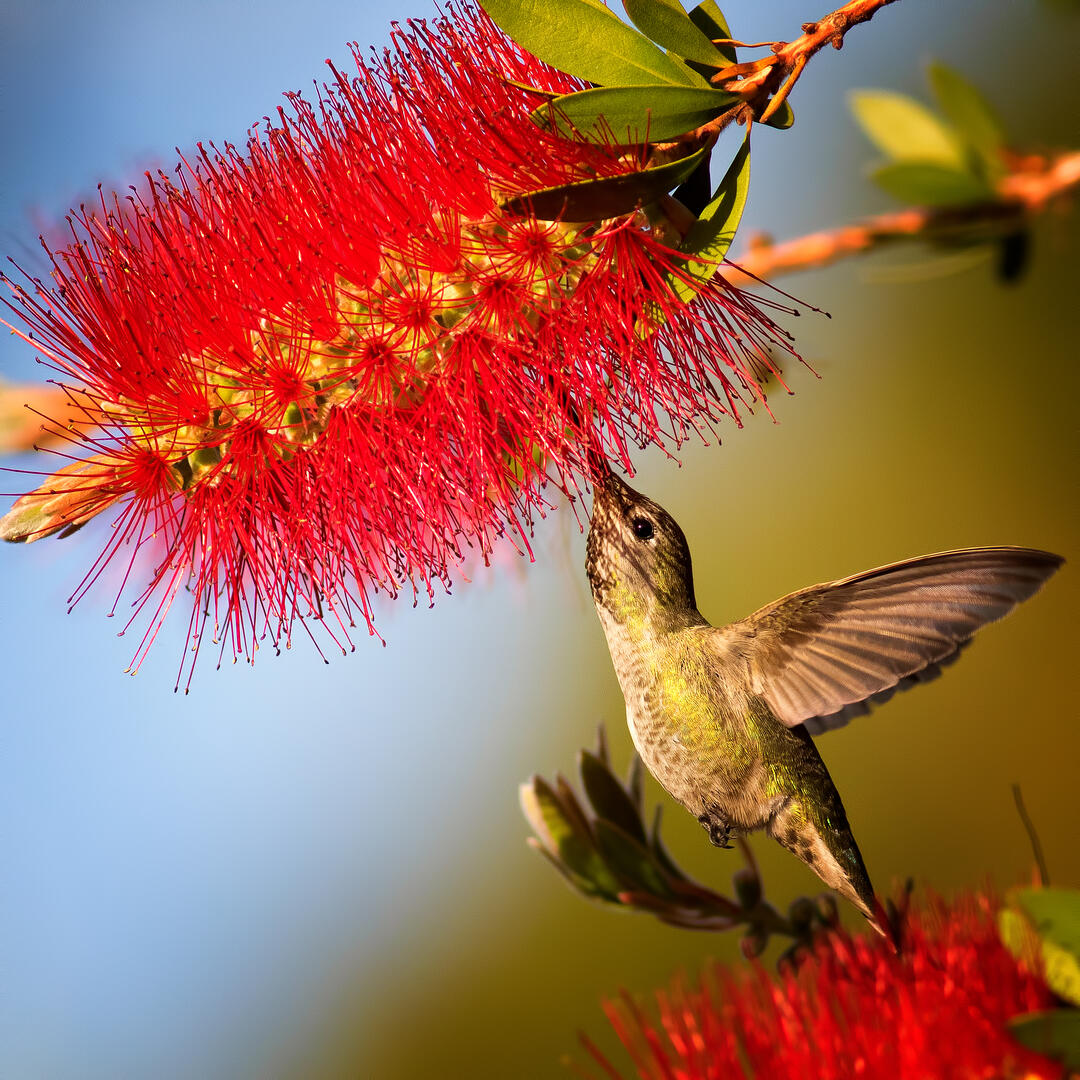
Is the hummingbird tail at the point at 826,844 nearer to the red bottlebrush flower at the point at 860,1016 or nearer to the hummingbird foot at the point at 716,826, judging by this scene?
the hummingbird foot at the point at 716,826

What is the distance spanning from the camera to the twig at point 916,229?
89 centimetres

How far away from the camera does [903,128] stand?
967mm

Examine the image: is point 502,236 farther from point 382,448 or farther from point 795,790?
point 795,790

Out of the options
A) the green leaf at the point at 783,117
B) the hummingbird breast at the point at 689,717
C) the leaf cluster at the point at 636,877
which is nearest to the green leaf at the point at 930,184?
the green leaf at the point at 783,117

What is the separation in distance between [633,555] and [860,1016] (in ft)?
1.33

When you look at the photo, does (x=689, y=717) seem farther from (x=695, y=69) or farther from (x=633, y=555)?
(x=695, y=69)

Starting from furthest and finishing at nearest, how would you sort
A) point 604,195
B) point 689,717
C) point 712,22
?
point 689,717, point 712,22, point 604,195

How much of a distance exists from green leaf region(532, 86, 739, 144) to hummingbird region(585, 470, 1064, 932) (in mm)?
277

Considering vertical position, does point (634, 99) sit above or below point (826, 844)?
above

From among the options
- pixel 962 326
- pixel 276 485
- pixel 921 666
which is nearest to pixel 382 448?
pixel 276 485

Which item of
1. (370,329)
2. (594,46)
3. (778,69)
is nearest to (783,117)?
(778,69)

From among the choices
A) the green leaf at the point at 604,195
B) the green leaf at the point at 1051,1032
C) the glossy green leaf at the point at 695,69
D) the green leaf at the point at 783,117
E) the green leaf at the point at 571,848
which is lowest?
the green leaf at the point at 1051,1032

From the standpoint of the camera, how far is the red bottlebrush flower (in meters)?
0.72

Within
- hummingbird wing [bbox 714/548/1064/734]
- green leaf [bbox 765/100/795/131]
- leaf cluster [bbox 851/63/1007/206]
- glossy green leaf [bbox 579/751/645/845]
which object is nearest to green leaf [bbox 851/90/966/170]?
leaf cluster [bbox 851/63/1007/206]
